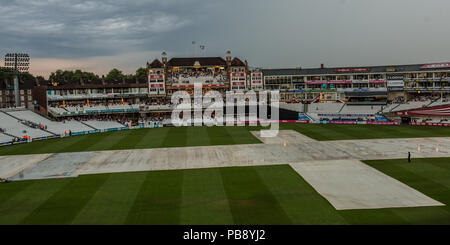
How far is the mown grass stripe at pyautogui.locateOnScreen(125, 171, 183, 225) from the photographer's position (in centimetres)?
1685

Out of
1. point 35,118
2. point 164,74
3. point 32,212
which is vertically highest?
point 164,74

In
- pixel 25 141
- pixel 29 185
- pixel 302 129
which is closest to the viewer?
pixel 29 185

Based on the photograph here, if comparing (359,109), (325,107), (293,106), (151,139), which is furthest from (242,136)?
(359,109)

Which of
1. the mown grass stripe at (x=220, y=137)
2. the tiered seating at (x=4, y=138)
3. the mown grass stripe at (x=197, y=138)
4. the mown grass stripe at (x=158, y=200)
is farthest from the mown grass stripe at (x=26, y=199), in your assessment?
the tiered seating at (x=4, y=138)

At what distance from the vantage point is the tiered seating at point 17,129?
47.9 metres

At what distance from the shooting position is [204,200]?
19609mm

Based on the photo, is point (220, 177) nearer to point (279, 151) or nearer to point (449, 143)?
point (279, 151)

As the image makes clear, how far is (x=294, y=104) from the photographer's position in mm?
72250

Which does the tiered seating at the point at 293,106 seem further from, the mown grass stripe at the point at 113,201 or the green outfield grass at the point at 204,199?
the mown grass stripe at the point at 113,201

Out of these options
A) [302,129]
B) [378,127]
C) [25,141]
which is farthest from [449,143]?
[25,141]

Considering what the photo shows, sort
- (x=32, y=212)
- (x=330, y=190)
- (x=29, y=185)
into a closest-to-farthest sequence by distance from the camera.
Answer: (x=32, y=212)
(x=330, y=190)
(x=29, y=185)

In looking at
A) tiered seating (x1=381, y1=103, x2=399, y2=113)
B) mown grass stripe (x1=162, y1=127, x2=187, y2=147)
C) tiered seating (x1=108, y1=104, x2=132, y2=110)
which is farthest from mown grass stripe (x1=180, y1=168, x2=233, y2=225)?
tiered seating (x1=381, y1=103, x2=399, y2=113)
